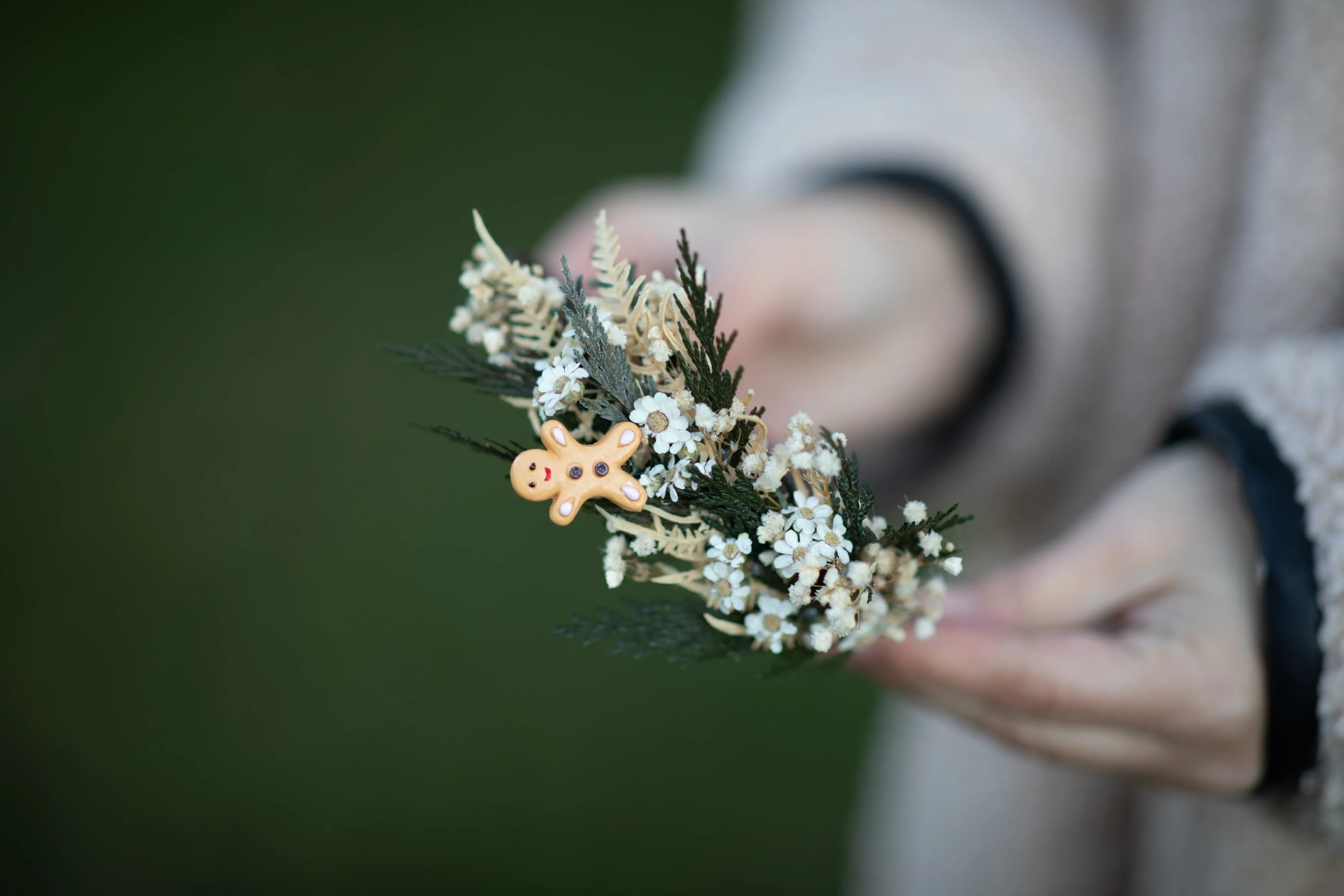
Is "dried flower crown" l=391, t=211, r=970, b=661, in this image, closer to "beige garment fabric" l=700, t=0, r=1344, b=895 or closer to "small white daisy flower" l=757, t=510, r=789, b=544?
"small white daisy flower" l=757, t=510, r=789, b=544

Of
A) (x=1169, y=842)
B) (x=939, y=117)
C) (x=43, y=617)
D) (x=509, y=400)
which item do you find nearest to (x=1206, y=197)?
(x=939, y=117)

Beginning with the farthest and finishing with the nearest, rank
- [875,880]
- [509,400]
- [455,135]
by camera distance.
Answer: [455,135]
[875,880]
[509,400]

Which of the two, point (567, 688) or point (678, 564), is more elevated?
point (678, 564)

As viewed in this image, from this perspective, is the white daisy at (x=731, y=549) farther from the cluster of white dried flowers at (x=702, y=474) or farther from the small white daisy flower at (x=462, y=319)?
the small white daisy flower at (x=462, y=319)

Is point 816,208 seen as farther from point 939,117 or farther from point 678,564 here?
point 678,564

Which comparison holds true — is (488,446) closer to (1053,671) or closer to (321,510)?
(1053,671)

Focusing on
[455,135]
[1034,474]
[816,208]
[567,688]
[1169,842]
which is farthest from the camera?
[455,135]

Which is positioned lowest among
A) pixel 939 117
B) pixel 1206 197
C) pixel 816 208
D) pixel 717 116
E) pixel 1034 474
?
pixel 1034 474
